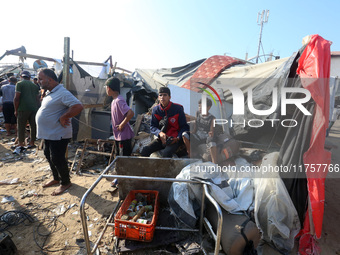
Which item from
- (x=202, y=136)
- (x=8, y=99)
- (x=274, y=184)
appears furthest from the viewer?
(x=8, y=99)

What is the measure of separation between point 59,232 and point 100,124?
411 cm

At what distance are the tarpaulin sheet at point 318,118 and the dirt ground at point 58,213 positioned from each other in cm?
74

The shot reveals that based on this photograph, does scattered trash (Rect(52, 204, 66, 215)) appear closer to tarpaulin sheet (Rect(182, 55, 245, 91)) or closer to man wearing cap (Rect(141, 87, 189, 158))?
man wearing cap (Rect(141, 87, 189, 158))

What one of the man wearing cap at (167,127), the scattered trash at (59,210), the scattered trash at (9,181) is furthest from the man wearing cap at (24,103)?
the man wearing cap at (167,127)

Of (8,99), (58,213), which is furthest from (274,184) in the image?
(8,99)

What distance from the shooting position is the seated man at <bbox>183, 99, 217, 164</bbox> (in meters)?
3.38

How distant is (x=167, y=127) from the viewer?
343 centimetres

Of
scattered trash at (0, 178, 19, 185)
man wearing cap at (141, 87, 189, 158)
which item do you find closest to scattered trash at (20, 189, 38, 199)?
scattered trash at (0, 178, 19, 185)

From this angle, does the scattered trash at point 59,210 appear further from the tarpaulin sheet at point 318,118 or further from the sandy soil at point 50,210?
the tarpaulin sheet at point 318,118

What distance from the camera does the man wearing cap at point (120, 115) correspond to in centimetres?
295

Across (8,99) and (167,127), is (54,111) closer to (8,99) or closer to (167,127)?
(167,127)

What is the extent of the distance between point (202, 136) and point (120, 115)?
1.72 metres

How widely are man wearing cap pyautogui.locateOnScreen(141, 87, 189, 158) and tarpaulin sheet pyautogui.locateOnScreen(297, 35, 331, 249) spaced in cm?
193

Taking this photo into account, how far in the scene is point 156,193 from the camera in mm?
2395
